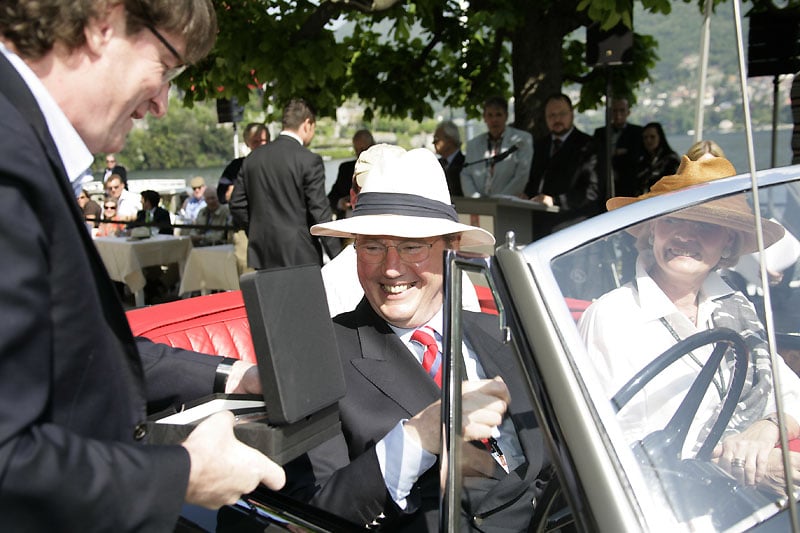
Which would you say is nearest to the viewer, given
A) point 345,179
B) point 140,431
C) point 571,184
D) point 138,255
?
point 140,431

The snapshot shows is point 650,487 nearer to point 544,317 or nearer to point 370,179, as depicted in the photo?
point 544,317

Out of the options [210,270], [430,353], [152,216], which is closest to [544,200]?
[210,270]

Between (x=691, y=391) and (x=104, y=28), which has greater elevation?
(x=104, y=28)

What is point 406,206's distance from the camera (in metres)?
2.52

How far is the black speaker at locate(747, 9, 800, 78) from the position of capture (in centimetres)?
707

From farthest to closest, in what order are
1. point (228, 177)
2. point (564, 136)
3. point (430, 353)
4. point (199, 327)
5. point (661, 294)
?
point (228, 177)
point (564, 136)
point (199, 327)
point (430, 353)
point (661, 294)

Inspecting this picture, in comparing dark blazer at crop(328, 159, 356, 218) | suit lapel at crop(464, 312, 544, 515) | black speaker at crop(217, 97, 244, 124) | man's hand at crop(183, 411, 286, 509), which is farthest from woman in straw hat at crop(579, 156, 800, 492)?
black speaker at crop(217, 97, 244, 124)

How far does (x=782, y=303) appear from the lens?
65.2 inches

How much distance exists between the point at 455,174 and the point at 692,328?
6.46 meters

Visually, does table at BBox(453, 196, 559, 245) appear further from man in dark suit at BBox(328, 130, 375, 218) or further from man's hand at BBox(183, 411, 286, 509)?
man's hand at BBox(183, 411, 286, 509)

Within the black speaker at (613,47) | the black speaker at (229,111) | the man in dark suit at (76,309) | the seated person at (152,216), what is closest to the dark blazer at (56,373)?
the man in dark suit at (76,309)

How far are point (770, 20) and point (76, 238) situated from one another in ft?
23.8

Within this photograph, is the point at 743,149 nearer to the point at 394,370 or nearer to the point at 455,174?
the point at 455,174

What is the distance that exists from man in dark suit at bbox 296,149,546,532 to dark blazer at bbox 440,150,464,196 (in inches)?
207
